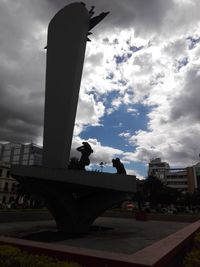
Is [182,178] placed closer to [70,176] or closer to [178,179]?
[178,179]

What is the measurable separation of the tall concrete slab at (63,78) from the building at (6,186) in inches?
1927

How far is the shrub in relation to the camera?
12.7 ft

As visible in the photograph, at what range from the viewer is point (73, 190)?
14.2 metres

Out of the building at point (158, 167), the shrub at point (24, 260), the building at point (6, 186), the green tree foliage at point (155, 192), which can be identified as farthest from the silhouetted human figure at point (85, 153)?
the building at point (158, 167)

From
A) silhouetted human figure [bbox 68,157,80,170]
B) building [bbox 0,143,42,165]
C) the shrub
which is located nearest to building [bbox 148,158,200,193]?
building [bbox 0,143,42,165]

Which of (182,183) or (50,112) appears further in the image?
(182,183)

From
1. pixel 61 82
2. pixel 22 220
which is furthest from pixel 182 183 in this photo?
pixel 61 82

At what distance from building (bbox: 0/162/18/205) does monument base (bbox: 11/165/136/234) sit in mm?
48948

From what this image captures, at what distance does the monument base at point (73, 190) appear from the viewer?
12.3 meters

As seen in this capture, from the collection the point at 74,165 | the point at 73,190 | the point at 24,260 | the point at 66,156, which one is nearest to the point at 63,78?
the point at 66,156

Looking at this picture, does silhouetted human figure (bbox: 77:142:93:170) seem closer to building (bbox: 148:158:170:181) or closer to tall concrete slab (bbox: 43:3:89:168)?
tall concrete slab (bbox: 43:3:89:168)

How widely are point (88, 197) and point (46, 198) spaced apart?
7.79 feet

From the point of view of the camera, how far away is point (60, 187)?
524 inches

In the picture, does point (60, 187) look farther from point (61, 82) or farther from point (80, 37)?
point (80, 37)
